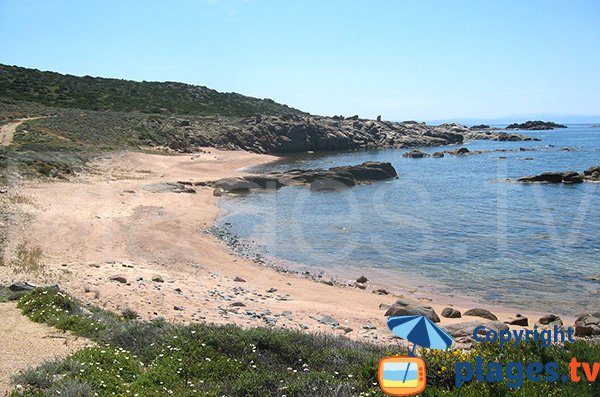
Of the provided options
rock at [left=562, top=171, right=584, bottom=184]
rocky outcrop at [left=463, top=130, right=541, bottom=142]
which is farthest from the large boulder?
rocky outcrop at [left=463, top=130, right=541, bottom=142]

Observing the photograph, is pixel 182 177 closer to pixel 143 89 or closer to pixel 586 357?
pixel 586 357

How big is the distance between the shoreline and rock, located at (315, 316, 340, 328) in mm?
216

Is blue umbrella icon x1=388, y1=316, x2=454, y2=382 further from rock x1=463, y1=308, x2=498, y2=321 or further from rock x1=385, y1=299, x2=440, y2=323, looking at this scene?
rock x1=463, y1=308, x2=498, y2=321

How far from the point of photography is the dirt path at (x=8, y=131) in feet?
143

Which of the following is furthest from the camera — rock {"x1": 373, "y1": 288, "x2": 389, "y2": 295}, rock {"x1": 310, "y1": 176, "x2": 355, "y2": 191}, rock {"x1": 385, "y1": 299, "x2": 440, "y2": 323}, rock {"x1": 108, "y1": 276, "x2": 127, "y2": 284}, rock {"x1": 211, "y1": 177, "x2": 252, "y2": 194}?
rock {"x1": 310, "y1": 176, "x2": 355, "y2": 191}

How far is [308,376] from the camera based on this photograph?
24.9 ft

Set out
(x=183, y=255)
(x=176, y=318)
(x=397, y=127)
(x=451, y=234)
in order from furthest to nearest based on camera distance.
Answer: (x=397, y=127) → (x=451, y=234) → (x=183, y=255) → (x=176, y=318)

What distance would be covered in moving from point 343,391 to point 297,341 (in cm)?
268

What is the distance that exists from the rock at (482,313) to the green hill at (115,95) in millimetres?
75745

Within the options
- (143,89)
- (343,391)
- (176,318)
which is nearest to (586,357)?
(343,391)

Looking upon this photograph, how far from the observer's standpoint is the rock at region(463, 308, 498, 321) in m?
15.4

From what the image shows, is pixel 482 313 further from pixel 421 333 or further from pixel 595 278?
pixel 421 333

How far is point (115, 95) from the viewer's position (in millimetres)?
95625

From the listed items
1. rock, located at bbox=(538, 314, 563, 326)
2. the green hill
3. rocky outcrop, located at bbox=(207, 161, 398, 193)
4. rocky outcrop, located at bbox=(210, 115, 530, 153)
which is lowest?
rock, located at bbox=(538, 314, 563, 326)
